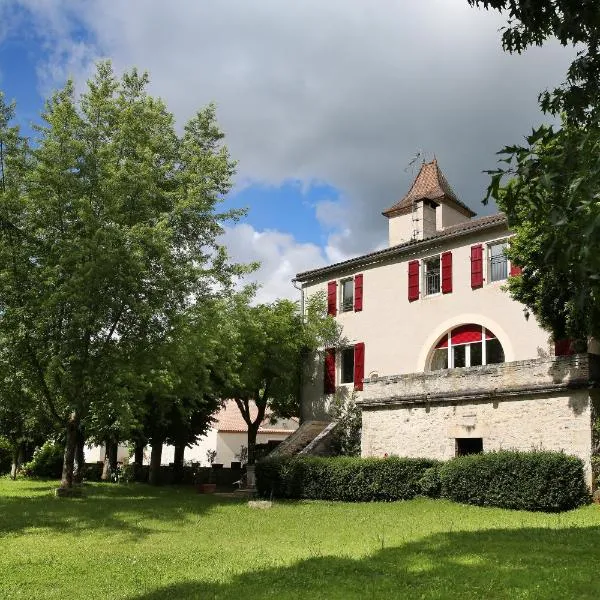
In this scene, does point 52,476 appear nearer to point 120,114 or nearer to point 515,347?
point 120,114

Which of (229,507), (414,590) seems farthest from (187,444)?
(414,590)

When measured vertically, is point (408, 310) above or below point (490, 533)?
above

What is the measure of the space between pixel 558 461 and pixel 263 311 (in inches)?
587

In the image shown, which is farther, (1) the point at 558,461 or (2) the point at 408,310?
(2) the point at 408,310

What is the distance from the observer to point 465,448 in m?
20.9

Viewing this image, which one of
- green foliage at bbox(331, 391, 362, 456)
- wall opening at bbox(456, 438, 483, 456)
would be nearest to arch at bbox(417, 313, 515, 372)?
green foliage at bbox(331, 391, 362, 456)

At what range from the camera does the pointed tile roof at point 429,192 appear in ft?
98.5

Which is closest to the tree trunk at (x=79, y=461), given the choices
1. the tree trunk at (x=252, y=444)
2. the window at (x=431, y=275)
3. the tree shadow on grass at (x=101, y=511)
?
the tree shadow on grass at (x=101, y=511)

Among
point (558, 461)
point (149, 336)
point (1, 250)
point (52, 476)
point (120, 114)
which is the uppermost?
point (120, 114)

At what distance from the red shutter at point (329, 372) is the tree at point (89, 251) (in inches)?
376

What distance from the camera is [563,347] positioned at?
20828mm

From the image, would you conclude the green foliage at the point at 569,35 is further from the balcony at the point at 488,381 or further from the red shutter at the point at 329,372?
the red shutter at the point at 329,372

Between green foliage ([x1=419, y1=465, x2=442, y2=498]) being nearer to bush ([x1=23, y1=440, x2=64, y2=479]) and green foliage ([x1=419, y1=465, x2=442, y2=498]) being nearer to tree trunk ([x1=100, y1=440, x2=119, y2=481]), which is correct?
tree trunk ([x1=100, y1=440, x2=119, y2=481])

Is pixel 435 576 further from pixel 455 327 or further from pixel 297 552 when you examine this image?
pixel 455 327
